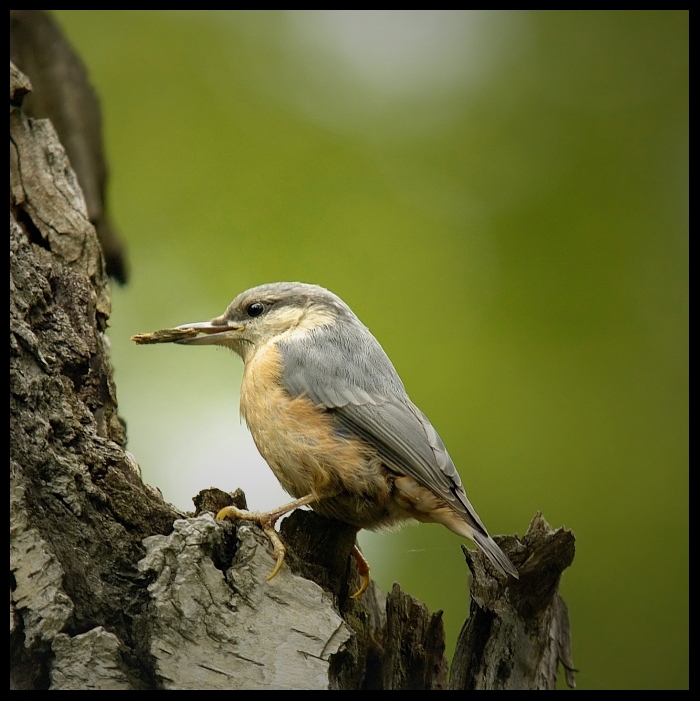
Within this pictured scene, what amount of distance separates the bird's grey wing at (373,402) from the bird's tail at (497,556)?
0.09m

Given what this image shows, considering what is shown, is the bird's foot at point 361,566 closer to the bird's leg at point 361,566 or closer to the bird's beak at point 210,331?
the bird's leg at point 361,566

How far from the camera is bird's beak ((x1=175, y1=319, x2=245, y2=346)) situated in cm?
312

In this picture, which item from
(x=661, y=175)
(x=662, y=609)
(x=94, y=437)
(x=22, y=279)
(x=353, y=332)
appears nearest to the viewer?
(x=94, y=437)

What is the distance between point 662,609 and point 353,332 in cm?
191

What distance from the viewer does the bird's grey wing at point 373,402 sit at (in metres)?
2.57

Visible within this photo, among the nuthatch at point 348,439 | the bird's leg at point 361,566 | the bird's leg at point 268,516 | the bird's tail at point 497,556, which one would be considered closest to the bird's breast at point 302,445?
the nuthatch at point 348,439

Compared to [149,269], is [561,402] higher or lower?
lower

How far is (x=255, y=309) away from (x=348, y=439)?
84 cm

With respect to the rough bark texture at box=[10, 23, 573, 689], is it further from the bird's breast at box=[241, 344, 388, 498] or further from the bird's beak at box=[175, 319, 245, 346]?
the bird's beak at box=[175, 319, 245, 346]

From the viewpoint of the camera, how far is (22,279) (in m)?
2.48

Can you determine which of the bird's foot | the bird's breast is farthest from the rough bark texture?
the bird's breast

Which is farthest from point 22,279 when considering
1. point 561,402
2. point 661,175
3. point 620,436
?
point 661,175

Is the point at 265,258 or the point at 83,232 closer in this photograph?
the point at 83,232

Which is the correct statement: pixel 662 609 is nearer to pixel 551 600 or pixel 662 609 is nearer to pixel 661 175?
pixel 551 600
